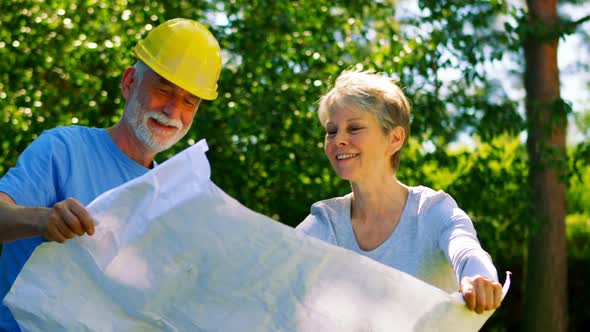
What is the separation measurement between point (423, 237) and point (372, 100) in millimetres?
498

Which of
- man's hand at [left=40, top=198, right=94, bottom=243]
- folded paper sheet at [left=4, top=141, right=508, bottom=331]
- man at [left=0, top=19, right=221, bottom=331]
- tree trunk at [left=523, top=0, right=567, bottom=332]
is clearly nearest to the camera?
man's hand at [left=40, top=198, right=94, bottom=243]

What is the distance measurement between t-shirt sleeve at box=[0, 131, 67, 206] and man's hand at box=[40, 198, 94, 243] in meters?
0.30

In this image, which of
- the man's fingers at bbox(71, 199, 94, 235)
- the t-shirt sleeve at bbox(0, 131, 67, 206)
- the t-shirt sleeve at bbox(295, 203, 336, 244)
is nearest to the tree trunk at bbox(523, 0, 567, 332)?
the t-shirt sleeve at bbox(295, 203, 336, 244)

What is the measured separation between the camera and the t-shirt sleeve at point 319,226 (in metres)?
2.66

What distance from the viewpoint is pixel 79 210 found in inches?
78.1

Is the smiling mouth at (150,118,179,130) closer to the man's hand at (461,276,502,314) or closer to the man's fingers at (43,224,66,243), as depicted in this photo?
the man's fingers at (43,224,66,243)

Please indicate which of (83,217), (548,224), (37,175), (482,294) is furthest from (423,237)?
(548,224)

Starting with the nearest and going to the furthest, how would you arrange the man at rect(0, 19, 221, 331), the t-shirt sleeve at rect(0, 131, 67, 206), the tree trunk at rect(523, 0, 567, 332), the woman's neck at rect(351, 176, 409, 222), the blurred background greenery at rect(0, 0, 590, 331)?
the t-shirt sleeve at rect(0, 131, 67, 206) → the man at rect(0, 19, 221, 331) → the woman's neck at rect(351, 176, 409, 222) → the blurred background greenery at rect(0, 0, 590, 331) → the tree trunk at rect(523, 0, 567, 332)

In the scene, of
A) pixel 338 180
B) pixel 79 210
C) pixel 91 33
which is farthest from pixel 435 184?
pixel 79 210

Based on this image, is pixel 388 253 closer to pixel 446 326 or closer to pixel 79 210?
pixel 446 326

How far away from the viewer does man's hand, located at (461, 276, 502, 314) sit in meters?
2.02

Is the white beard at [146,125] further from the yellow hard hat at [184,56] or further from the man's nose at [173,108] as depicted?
the yellow hard hat at [184,56]

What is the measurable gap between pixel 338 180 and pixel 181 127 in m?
3.07

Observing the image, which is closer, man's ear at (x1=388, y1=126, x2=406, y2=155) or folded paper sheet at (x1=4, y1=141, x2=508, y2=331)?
folded paper sheet at (x1=4, y1=141, x2=508, y2=331)
